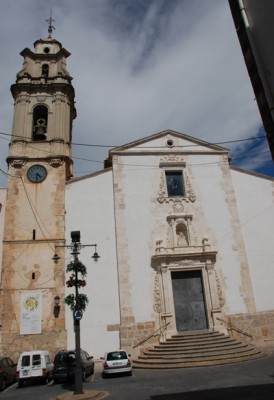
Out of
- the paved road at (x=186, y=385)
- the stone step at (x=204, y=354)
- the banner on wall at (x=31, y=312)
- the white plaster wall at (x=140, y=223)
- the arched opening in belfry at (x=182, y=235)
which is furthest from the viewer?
the arched opening in belfry at (x=182, y=235)

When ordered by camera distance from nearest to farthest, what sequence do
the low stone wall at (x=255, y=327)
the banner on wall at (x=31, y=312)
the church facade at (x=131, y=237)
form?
1. the banner on wall at (x=31, y=312)
2. the church facade at (x=131, y=237)
3. the low stone wall at (x=255, y=327)

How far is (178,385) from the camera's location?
11.6m

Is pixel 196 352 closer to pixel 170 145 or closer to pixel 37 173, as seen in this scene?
pixel 170 145

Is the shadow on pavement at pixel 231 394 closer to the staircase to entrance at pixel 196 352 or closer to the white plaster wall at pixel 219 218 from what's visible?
the staircase to entrance at pixel 196 352

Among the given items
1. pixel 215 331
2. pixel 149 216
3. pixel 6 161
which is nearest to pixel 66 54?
pixel 6 161

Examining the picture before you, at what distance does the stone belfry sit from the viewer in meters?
18.3

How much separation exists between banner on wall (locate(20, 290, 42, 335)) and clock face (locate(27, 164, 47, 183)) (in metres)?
6.87

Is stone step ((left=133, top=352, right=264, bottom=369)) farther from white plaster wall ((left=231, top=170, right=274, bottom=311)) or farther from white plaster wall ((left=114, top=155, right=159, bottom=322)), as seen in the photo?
white plaster wall ((left=231, top=170, right=274, bottom=311))

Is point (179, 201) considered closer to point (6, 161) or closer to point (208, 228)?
point (208, 228)

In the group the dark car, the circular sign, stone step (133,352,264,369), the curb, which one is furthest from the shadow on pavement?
stone step (133,352,264,369)

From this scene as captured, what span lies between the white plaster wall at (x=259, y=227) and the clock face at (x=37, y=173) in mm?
12540

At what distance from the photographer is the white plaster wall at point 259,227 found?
68.3 feet

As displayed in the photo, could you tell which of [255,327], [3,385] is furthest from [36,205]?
[255,327]

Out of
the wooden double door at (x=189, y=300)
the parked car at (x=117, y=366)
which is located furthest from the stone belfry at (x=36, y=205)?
the wooden double door at (x=189, y=300)
